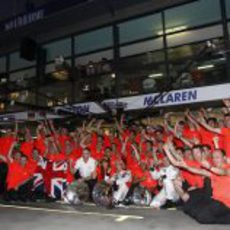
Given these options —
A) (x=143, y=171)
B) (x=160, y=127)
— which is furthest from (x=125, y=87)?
(x=143, y=171)

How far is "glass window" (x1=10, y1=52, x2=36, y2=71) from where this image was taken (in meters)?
14.0

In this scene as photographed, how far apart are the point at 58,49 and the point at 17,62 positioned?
1845 mm

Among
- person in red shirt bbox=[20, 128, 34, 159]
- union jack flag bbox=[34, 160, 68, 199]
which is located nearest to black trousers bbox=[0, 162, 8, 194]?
person in red shirt bbox=[20, 128, 34, 159]

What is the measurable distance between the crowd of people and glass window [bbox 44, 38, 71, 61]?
292 cm

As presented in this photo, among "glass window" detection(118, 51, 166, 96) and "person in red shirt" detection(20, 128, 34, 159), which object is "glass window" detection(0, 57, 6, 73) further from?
"glass window" detection(118, 51, 166, 96)

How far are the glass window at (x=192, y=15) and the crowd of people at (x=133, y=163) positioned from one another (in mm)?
2474

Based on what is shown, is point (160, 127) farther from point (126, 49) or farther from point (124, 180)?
point (126, 49)

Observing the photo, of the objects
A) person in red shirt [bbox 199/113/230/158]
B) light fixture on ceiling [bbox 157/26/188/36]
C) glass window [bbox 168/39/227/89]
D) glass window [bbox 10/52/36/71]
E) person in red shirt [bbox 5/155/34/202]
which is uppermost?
glass window [bbox 10/52/36/71]

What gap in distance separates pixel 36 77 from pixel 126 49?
11.4ft

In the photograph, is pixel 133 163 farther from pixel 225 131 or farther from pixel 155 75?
pixel 155 75

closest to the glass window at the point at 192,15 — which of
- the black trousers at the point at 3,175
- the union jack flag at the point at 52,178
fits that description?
the union jack flag at the point at 52,178

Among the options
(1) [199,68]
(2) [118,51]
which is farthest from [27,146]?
(1) [199,68]

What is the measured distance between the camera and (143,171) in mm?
8859

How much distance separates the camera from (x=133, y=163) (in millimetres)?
9141
